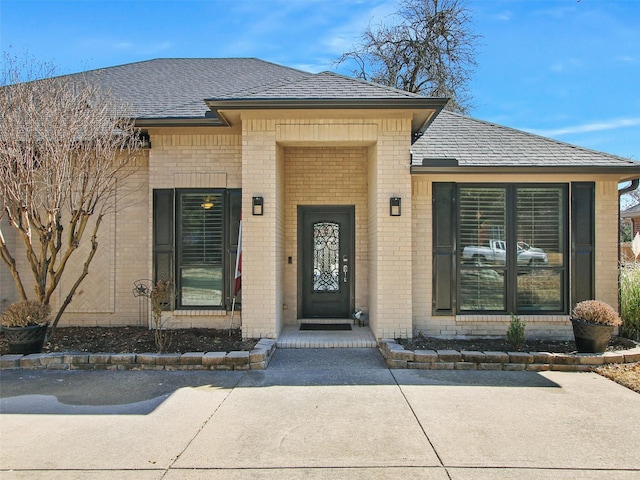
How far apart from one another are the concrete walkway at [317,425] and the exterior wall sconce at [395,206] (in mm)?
2425

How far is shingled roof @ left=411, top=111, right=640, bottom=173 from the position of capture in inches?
287

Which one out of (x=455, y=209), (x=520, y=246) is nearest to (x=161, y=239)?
(x=455, y=209)

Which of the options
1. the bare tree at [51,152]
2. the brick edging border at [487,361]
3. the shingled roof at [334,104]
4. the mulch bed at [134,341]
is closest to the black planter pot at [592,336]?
the brick edging border at [487,361]

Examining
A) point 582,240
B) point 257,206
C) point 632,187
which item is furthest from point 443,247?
point 632,187

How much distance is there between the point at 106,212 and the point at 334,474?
653 cm

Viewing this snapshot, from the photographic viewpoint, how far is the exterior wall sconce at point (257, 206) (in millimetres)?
6824

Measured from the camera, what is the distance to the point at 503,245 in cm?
752

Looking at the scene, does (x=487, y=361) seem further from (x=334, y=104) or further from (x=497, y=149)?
(x=334, y=104)

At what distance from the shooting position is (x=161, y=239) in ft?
25.0

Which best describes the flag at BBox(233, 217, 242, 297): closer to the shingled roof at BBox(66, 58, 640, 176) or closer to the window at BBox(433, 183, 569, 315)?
the shingled roof at BBox(66, 58, 640, 176)

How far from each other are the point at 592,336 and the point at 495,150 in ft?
11.4

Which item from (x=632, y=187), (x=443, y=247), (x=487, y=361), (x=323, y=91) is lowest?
(x=487, y=361)

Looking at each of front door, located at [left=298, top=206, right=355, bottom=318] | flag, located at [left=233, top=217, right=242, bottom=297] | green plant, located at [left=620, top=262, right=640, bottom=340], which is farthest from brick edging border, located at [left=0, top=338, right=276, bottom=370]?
green plant, located at [left=620, top=262, right=640, bottom=340]

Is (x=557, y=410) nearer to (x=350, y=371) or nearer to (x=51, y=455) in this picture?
(x=350, y=371)
